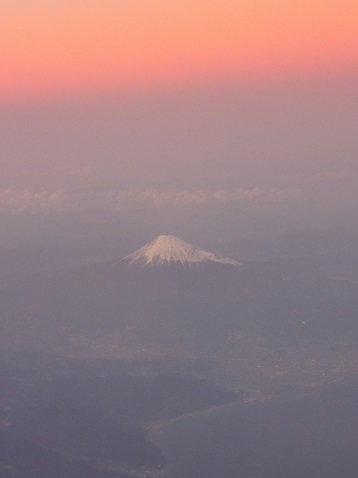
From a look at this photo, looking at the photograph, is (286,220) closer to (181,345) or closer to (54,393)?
(181,345)

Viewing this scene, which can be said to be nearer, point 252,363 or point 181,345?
point 252,363

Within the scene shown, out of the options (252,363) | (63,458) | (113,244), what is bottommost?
(63,458)

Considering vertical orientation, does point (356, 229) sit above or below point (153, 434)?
above

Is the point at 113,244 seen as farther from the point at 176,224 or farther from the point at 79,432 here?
the point at 79,432

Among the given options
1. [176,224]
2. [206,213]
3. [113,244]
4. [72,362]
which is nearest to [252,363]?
[72,362]

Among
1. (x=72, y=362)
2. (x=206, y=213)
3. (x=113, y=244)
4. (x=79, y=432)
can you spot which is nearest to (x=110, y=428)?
(x=79, y=432)

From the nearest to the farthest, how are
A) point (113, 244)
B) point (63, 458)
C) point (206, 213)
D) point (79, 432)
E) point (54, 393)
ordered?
point (63, 458) → point (79, 432) → point (54, 393) → point (113, 244) → point (206, 213)

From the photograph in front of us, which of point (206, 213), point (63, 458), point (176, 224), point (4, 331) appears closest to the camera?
point (63, 458)
